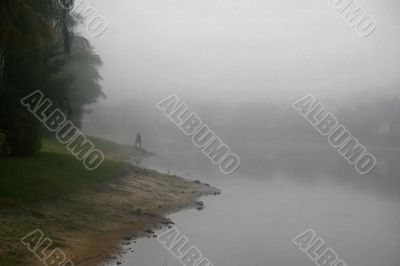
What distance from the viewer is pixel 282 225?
3031 centimetres

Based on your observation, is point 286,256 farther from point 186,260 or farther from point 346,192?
point 346,192

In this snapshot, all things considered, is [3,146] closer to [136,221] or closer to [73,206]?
[73,206]

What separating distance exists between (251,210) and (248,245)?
11.6 meters

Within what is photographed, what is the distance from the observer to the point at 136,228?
2409 cm

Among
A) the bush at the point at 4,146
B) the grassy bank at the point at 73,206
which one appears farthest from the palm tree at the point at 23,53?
the grassy bank at the point at 73,206

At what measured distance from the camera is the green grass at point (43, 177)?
72.9 ft

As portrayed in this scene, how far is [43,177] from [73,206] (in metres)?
2.86

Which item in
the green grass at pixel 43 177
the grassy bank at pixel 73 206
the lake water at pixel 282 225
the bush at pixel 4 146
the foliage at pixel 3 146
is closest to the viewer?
the grassy bank at pixel 73 206

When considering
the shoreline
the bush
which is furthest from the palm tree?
the shoreline

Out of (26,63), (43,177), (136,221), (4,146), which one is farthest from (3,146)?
(136,221)

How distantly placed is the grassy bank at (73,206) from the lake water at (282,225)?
5.75 ft

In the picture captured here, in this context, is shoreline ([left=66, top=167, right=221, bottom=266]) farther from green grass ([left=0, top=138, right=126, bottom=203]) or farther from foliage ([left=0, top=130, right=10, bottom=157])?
foliage ([left=0, top=130, right=10, bottom=157])

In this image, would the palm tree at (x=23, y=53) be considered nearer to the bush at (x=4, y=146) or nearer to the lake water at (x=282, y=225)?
the bush at (x=4, y=146)

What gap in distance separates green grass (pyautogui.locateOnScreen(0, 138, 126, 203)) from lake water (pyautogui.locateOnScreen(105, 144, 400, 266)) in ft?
19.7
